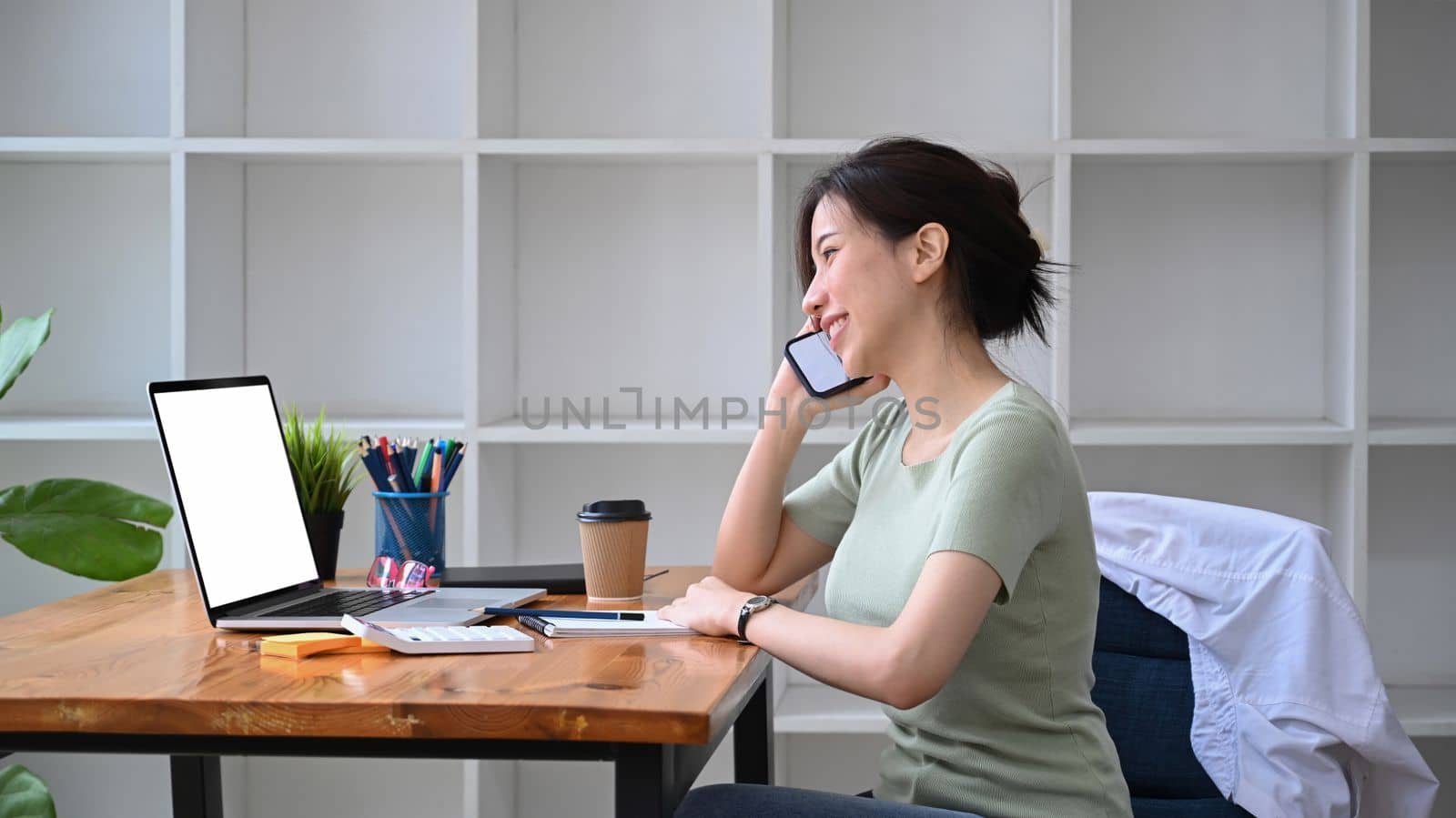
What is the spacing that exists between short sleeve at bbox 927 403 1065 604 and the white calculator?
433 millimetres

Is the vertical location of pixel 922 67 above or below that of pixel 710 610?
above

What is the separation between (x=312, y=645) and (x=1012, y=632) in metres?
0.70

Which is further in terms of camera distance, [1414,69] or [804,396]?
[1414,69]

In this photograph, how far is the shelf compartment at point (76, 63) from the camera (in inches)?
108

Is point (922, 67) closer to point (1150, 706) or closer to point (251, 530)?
point (1150, 706)

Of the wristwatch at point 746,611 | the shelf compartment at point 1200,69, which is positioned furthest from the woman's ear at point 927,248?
the shelf compartment at point 1200,69

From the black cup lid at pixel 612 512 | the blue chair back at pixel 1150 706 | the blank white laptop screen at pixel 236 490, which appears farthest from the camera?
the blue chair back at pixel 1150 706

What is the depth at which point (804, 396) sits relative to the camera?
1715 mm

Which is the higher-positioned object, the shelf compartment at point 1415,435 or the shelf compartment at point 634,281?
the shelf compartment at point 634,281

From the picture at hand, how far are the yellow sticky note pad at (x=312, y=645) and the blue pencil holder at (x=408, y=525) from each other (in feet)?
1.38

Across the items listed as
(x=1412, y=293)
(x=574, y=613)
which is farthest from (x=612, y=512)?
(x=1412, y=293)

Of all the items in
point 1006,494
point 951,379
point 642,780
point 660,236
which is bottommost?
point 642,780

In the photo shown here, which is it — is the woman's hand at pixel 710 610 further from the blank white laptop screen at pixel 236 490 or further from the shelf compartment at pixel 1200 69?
the shelf compartment at pixel 1200 69

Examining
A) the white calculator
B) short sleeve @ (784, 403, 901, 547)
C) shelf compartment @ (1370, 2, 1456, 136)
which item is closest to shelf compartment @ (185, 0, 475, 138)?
short sleeve @ (784, 403, 901, 547)
